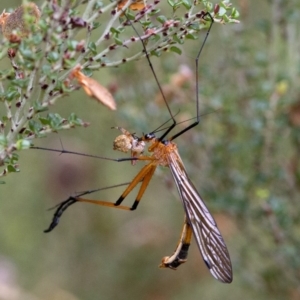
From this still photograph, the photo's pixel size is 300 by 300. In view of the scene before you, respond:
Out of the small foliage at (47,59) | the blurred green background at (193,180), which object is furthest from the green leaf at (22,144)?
the blurred green background at (193,180)

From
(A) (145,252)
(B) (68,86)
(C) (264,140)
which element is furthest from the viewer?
(A) (145,252)

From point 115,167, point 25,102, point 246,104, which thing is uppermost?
point 115,167

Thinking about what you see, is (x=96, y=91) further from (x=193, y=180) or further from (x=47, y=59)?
(x=193, y=180)

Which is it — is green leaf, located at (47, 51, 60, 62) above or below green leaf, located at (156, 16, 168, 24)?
below

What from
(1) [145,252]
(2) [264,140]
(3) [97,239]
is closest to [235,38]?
(2) [264,140]

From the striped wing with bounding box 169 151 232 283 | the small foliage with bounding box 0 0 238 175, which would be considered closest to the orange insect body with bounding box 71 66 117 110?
the small foliage with bounding box 0 0 238 175

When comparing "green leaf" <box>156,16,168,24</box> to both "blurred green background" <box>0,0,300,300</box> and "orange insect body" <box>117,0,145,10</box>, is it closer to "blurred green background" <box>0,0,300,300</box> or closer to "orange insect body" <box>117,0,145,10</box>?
"orange insect body" <box>117,0,145,10</box>

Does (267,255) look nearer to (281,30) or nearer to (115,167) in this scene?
(281,30)

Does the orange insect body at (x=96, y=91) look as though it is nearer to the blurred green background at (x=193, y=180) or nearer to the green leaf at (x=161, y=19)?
the green leaf at (x=161, y=19)

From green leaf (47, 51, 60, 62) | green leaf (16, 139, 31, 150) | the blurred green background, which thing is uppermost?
the blurred green background
